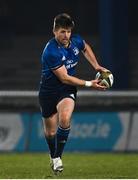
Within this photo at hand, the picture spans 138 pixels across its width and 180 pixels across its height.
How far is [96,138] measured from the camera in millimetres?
15922

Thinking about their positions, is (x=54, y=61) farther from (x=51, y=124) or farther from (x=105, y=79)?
(x=51, y=124)

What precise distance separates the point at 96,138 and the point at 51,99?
614 cm

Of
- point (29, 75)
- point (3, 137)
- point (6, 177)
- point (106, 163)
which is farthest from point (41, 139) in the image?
point (29, 75)

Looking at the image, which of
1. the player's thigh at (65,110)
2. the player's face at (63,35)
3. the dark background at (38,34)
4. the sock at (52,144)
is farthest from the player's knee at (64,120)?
the dark background at (38,34)

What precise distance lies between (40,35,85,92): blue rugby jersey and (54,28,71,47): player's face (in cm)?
9

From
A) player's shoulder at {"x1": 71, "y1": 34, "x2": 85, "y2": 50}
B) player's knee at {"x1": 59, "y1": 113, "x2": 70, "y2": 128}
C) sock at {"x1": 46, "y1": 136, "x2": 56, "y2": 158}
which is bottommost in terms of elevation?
sock at {"x1": 46, "y1": 136, "x2": 56, "y2": 158}

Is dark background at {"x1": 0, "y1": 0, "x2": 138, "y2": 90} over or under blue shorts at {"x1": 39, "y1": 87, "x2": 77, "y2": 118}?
under

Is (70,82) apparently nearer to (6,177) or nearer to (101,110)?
(6,177)

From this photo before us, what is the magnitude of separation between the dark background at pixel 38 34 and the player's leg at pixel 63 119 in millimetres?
12333

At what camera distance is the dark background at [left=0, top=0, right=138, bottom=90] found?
23078 millimetres

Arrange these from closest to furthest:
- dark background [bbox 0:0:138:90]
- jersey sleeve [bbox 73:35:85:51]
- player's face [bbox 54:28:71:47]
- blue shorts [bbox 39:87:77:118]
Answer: player's face [bbox 54:28:71:47]
blue shorts [bbox 39:87:77:118]
jersey sleeve [bbox 73:35:85:51]
dark background [bbox 0:0:138:90]

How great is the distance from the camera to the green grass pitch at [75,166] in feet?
31.8

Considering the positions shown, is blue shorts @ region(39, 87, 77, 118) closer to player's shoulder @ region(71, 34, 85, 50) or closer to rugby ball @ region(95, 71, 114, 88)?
rugby ball @ region(95, 71, 114, 88)

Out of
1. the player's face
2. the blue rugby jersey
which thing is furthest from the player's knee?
the player's face
